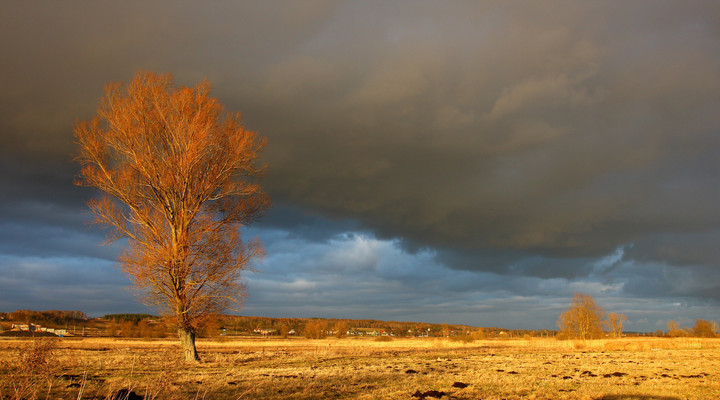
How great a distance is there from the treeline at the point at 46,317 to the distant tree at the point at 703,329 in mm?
161268

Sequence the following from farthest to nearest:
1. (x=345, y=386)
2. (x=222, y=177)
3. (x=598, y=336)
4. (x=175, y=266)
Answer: (x=598, y=336) < (x=222, y=177) < (x=175, y=266) < (x=345, y=386)

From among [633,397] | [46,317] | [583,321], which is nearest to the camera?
[633,397]

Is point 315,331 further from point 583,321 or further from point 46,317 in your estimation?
point 46,317

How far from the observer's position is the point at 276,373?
1773 centimetres

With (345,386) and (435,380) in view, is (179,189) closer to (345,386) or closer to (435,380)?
(345,386)

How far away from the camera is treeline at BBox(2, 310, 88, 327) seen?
139625mm

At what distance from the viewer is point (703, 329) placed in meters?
89.0

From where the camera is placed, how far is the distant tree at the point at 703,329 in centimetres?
8738

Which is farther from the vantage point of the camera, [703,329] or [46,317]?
→ [46,317]

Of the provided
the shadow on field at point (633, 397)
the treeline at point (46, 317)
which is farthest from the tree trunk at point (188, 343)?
the treeline at point (46, 317)

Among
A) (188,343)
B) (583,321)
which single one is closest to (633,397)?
(188,343)

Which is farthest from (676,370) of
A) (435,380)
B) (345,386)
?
(345,386)

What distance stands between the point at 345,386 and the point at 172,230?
506 inches

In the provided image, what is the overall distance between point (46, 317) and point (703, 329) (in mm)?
185835
